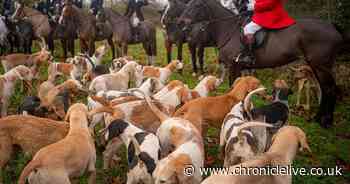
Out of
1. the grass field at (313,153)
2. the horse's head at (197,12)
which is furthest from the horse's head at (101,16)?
the horse's head at (197,12)

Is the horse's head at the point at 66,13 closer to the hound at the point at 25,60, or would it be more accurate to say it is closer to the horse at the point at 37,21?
the horse at the point at 37,21

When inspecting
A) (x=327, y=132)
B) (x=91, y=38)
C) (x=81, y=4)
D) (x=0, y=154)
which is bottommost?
(x=327, y=132)

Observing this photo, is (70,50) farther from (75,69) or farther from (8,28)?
(75,69)

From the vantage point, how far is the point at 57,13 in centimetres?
1485

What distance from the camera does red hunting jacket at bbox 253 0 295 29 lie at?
798 cm

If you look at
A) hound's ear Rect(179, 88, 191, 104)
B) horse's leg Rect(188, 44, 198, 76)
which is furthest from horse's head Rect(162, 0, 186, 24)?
hound's ear Rect(179, 88, 191, 104)

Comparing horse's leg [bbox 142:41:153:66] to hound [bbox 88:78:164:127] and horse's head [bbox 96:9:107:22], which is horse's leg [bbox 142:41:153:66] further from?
hound [bbox 88:78:164:127]

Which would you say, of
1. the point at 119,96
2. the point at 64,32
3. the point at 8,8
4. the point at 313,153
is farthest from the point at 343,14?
the point at 8,8

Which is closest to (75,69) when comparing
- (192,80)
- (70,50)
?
(192,80)

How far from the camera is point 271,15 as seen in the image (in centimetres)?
802

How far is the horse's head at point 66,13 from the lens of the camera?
13578 mm

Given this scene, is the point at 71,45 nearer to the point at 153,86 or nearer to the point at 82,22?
the point at 82,22

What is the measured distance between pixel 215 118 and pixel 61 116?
7.14ft

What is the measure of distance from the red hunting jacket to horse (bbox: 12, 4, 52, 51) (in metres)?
8.45
